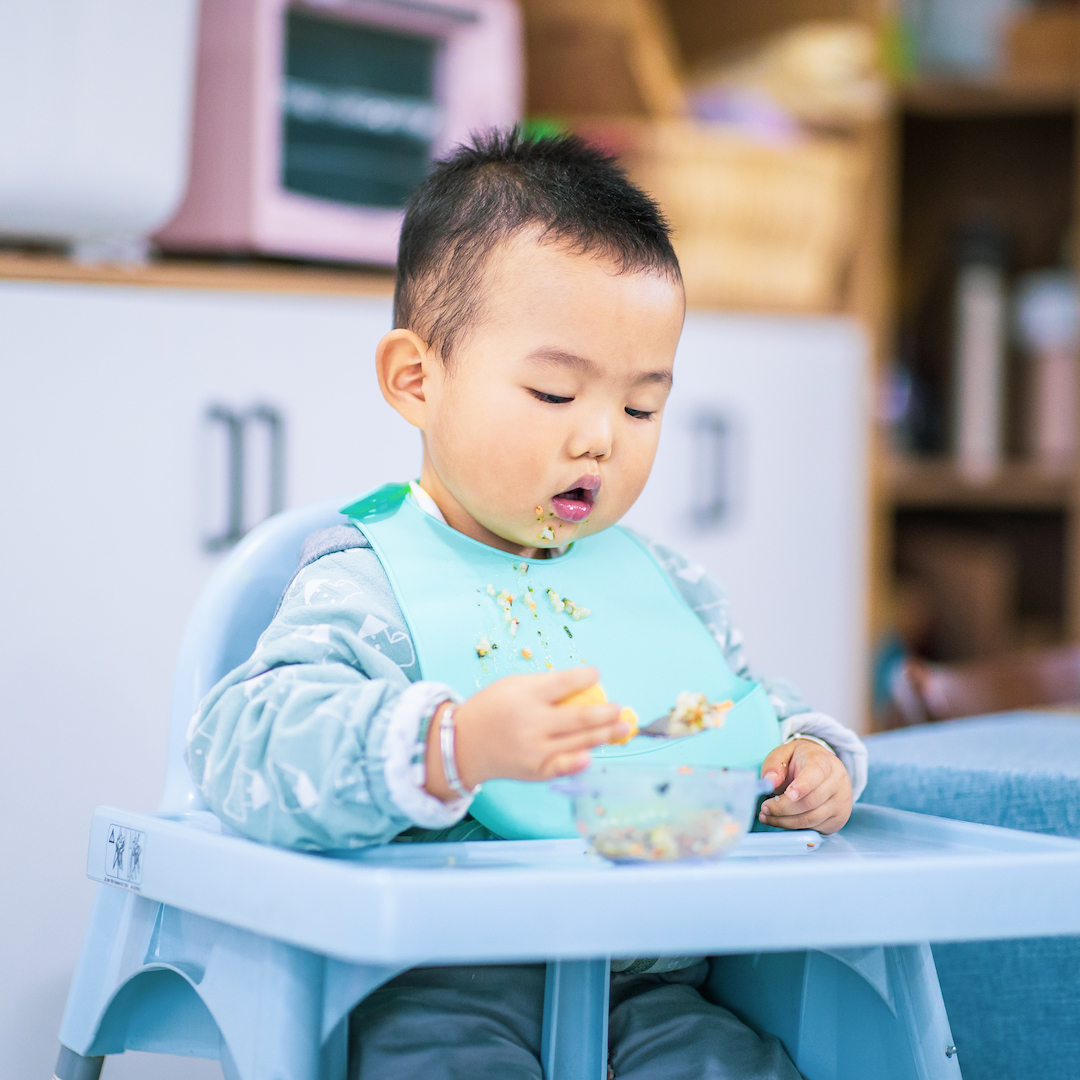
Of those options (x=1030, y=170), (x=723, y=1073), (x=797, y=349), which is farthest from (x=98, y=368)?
(x=1030, y=170)

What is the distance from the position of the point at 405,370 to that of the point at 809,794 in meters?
0.35

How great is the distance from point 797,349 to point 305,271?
29.7 inches

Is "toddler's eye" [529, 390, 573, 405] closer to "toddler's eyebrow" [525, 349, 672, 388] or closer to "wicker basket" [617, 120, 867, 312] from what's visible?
"toddler's eyebrow" [525, 349, 672, 388]

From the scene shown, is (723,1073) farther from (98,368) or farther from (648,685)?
(98,368)

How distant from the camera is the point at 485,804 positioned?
29.6 inches

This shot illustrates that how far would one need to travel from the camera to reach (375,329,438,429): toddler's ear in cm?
86

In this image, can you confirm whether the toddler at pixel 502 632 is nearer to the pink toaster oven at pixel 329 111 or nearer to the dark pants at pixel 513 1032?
the dark pants at pixel 513 1032

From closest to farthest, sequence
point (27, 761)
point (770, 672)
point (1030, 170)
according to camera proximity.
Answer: point (27, 761) → point (770, 672) → point (1030, 170)

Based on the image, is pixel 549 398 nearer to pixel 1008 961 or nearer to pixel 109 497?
pixel 1008 961

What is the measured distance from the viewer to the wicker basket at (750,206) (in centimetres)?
186

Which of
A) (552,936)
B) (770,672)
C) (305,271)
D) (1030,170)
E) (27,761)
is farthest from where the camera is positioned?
(1030,170)

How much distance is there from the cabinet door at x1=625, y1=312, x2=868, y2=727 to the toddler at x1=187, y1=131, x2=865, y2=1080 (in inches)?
36.5

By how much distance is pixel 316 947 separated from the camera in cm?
57

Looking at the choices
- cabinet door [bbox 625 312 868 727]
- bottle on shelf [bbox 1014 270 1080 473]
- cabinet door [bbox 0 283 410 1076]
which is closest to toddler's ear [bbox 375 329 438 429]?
cabinet door [bbox 0 283 410 1076]
